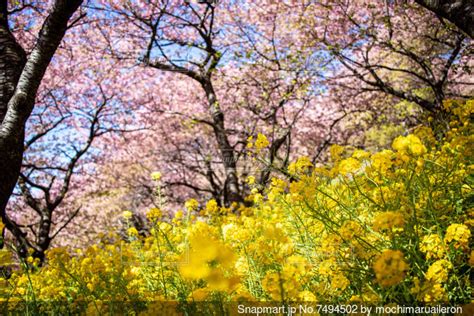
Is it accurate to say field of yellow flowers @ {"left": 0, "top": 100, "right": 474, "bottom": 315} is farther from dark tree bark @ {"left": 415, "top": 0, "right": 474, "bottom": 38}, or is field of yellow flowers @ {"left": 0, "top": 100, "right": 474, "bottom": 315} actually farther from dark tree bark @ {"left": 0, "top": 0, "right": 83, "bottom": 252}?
dark tree bark @ {"left": 0, "top": 0, "right": 83, "bottom": 252}

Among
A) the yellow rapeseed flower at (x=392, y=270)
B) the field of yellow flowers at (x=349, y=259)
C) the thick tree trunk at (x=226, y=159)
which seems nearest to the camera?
the yellow rapeseed flower at (x=392, y=270)

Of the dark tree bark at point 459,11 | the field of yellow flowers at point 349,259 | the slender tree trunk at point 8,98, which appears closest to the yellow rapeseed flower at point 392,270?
the field of yellow flowers at point 349,259

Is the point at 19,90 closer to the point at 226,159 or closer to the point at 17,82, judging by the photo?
the point at 17,82

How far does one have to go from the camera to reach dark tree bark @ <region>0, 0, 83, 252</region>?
13.6 feet

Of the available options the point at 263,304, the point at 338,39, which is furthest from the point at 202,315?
the point at 338,39

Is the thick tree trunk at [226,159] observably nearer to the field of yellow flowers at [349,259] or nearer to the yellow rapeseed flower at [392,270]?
the field of yellow flowers at [349,259]

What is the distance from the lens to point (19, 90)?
4328mm

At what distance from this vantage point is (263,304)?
1.65m

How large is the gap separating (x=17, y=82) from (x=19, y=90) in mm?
600

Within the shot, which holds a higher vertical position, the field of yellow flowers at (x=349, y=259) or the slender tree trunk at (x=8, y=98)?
the slender tree trunk at (x=8, y=98)

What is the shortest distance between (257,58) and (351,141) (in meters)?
8.68

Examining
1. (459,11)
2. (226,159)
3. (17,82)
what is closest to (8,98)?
(17,82)

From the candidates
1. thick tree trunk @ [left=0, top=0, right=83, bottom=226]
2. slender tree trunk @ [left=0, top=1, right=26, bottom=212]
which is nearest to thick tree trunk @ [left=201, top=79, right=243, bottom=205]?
slender tree trunk @ [left=0, top=1, right=26, bottom=212]

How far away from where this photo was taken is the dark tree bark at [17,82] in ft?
13.6
